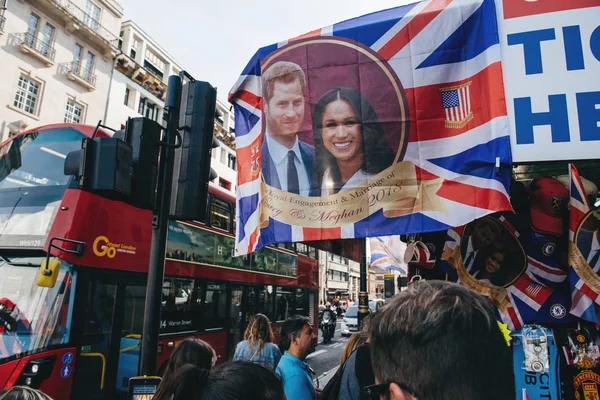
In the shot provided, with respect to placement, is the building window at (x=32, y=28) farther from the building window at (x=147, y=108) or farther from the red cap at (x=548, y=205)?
the red cap at (x=548, y=205)

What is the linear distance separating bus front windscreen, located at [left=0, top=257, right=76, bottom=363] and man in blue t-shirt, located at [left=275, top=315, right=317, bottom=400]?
3.67 meters

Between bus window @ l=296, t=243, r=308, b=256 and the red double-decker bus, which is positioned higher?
bus window @ l=296, t=243, r=308, b=256

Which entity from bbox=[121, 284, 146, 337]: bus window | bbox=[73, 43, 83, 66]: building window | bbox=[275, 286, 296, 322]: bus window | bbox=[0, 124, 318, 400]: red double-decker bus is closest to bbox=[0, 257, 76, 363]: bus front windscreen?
bbox=[0, 124, 318, 400]: red double-decker bus

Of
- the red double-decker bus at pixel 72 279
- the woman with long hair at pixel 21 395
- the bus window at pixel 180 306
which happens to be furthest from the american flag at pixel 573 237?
the bus window at pixel 180 306

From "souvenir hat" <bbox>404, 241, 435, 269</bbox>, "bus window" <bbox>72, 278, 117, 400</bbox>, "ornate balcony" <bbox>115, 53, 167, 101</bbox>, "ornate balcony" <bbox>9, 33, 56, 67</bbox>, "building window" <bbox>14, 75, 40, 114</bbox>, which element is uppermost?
"ornate balcony" <bbox>115, 53, 167, 101</bbox>

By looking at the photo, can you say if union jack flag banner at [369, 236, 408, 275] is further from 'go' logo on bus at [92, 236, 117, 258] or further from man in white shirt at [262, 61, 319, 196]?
'go' logo on bus at [92, 236, 117, 258]

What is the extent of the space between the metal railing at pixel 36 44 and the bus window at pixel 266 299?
17731 mm

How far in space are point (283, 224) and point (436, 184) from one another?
4.04 ft

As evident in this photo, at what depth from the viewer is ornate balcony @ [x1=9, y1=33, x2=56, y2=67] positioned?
1900 centimetres

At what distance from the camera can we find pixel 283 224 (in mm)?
3219

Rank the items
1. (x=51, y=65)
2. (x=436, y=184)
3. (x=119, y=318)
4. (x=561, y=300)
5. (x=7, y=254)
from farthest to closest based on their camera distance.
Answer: (x=51, y=65) < (x=119, y=318) < (x=7, y=254) < (x=561, y=300) < (x=436, y=184)

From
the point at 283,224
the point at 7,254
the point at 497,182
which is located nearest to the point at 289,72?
the point at 283,224

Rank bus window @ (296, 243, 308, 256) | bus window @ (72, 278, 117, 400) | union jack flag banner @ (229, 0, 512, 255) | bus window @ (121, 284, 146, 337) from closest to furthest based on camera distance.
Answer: union jack flag banner @ (229, 0, 512, 255) → bus window @ (72, 278, 117, 400) → bus window @ (121, 284, 146, 337) → bus window @ (296, 243, 308, 256)

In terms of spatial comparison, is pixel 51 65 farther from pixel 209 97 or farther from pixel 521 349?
pixel 521 349
